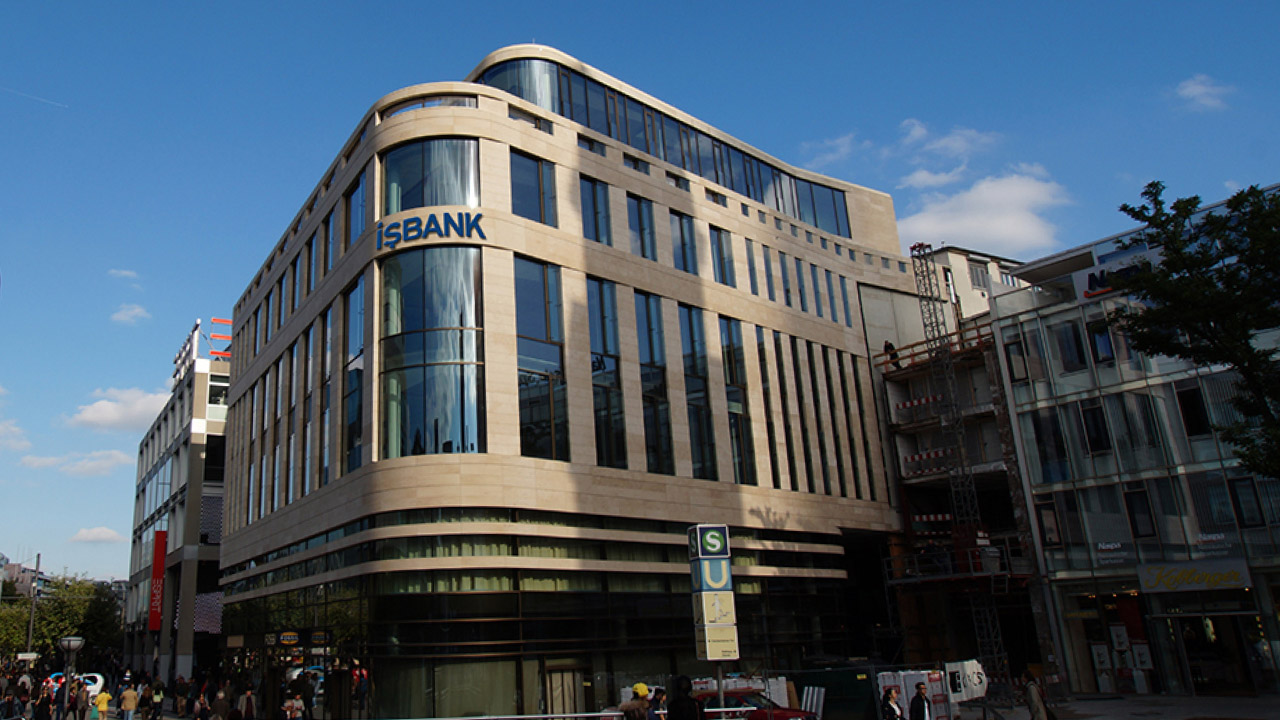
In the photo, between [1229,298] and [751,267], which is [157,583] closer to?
[751,267]

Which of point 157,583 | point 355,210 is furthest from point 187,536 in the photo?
point 355,210

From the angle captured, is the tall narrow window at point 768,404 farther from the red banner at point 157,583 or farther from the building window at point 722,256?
the red banner at point 157,583

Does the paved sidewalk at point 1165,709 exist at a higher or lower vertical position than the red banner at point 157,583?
lower

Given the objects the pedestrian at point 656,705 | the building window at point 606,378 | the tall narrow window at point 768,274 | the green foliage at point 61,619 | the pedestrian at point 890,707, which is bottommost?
the pedestrian at point 890,707

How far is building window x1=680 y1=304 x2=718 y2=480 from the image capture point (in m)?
35.5

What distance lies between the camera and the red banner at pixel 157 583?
62844 mm

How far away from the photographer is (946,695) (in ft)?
76.9

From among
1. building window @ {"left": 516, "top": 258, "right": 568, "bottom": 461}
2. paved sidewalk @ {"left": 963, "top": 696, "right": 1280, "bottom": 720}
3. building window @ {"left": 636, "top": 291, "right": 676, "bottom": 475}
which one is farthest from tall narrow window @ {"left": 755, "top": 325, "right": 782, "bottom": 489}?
paved sidewalk @ {"left": 963, "top": 696, "right": 1280, "bottom": 720}

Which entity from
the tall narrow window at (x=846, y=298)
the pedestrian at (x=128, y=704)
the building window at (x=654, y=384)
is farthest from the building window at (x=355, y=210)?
the tall narrow window at (x=846, y=298)

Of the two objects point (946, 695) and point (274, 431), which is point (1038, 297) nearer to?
point (946, 695)

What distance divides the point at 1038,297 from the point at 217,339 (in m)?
59.3

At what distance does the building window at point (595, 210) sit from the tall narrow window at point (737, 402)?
7.13 m

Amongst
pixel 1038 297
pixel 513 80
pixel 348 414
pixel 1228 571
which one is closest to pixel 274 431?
pixel 348 414

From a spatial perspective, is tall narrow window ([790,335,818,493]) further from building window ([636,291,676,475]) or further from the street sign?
the street sign
